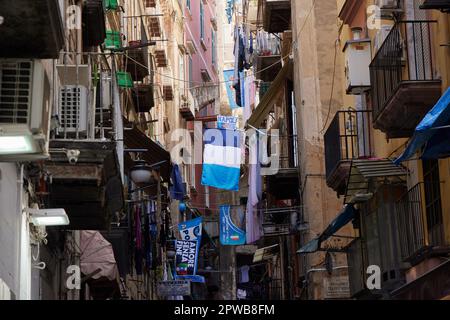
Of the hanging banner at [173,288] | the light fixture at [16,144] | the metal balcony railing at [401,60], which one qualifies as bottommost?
the hanging banner at [173,288]

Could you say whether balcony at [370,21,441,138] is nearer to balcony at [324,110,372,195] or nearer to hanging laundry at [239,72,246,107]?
balcony at [324,110,372,195]

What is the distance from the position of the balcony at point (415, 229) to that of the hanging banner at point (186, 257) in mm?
21562

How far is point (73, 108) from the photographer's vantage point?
15461 millimetres

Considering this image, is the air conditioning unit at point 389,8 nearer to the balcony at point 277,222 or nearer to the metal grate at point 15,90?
the metal grate at point 15,90

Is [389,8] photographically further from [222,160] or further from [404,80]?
[222,160]

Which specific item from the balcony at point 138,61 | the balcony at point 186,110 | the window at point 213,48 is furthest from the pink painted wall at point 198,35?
the balcony at point 138,61

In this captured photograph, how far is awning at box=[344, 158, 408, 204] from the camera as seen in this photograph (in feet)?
61.7

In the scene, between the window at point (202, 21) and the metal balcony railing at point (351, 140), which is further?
the window at point (202, 21)

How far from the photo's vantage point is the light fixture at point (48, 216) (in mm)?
13352

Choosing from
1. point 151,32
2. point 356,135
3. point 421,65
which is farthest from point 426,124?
point 151,32

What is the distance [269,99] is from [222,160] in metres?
3.52

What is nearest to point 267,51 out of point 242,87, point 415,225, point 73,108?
point 242,87

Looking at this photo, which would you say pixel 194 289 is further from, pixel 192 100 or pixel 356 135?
pixel 356 135
